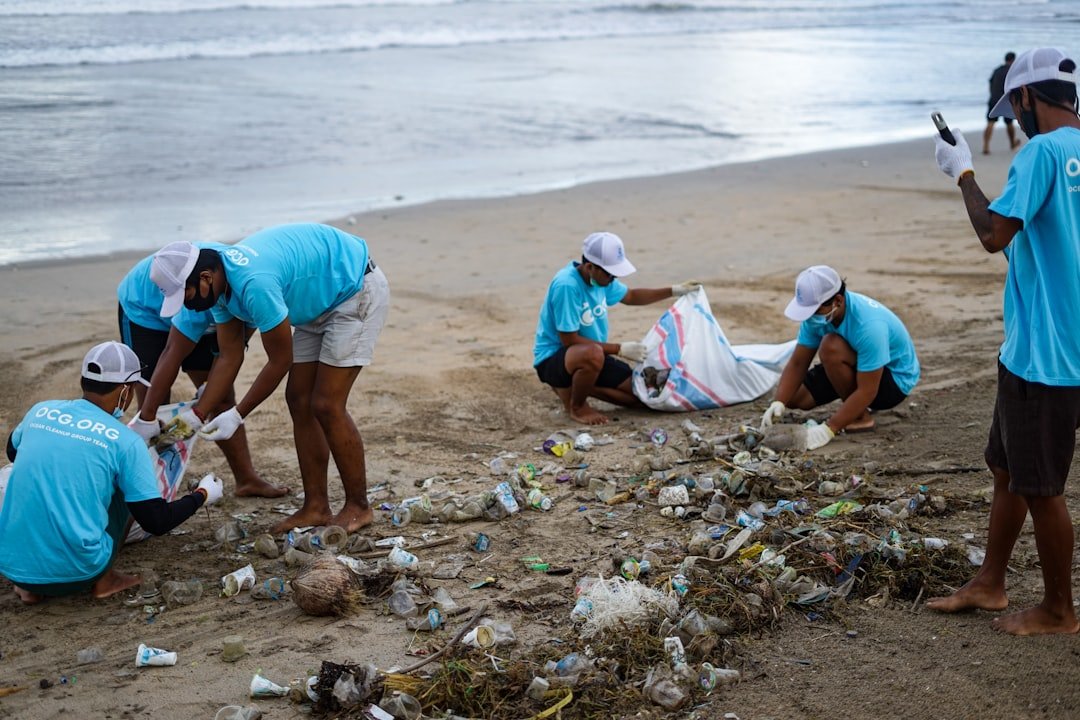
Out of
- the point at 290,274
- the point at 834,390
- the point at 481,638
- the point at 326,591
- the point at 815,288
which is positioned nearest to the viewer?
the point at 481,638

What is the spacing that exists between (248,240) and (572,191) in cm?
730

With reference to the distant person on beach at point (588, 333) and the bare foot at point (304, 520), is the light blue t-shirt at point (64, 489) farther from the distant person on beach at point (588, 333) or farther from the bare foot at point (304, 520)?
the distant person on beach at point (588, 333)

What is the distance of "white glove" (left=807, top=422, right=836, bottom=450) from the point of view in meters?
5.07

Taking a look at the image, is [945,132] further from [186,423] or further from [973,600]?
Answer: [186,423]

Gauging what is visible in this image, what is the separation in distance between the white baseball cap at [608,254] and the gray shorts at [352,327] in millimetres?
1526

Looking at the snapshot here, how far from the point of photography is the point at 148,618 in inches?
148

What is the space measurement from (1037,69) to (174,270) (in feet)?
9.61

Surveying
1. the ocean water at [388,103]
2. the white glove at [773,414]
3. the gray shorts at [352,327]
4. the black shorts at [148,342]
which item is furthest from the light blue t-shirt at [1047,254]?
the ocean water at [388,103]

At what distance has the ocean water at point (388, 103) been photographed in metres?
11.2

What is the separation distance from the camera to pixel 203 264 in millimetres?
3859

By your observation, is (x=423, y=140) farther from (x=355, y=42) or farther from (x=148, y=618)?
(x=355, y=42)

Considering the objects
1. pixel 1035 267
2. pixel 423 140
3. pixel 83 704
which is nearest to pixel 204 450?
pixel 83 704

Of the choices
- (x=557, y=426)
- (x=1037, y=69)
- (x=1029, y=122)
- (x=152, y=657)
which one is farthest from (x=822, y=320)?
(x=152, y=657)

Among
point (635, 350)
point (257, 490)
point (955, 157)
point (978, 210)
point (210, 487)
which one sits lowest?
point (257, 490)
